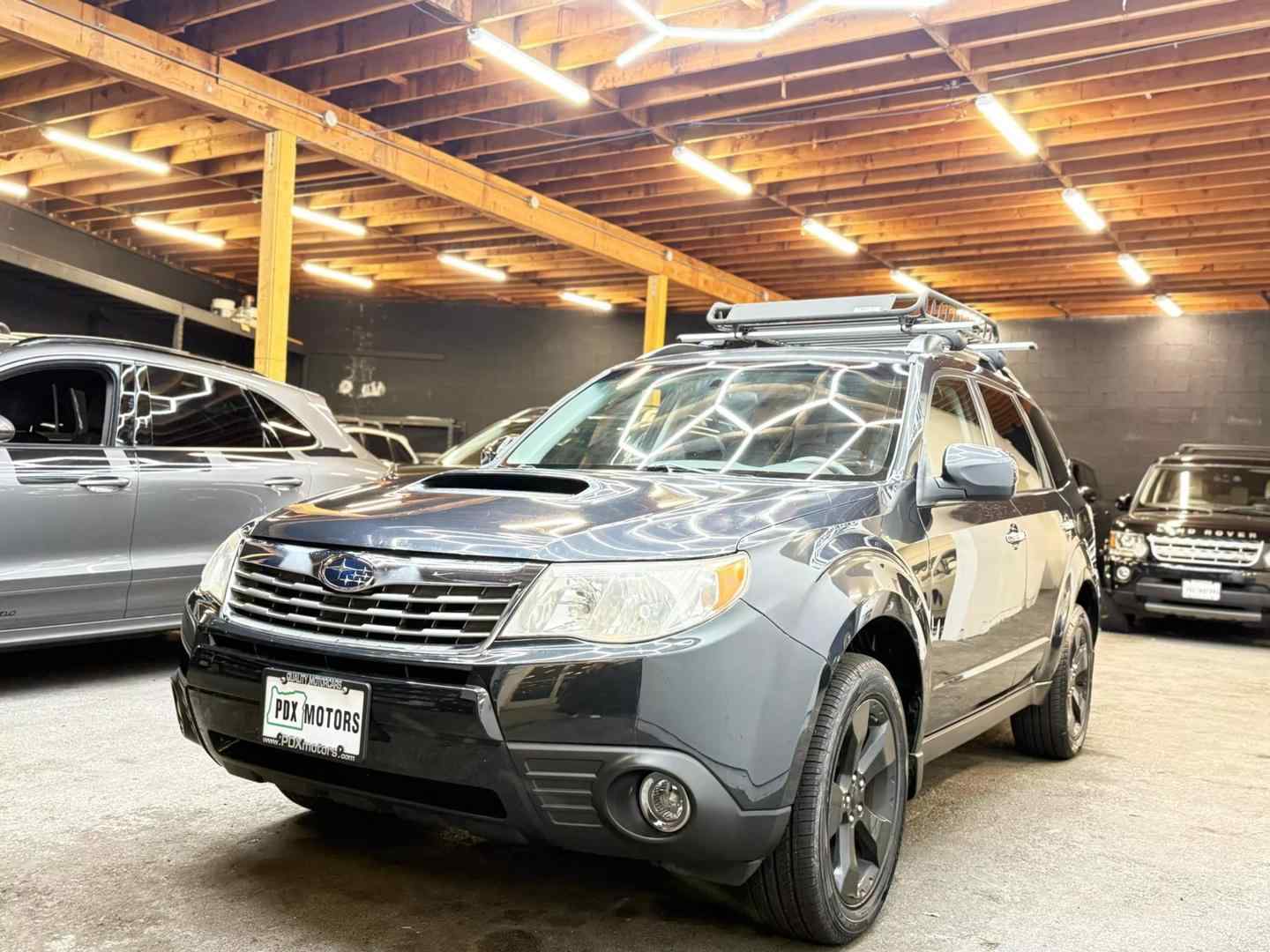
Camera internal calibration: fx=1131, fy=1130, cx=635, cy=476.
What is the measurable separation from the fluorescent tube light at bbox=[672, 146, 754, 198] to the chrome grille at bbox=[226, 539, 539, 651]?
408 inches

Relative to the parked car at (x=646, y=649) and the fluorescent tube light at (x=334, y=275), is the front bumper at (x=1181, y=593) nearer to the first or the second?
the parked car at (x=646, y=649)

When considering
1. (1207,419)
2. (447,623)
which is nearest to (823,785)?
(447,623)

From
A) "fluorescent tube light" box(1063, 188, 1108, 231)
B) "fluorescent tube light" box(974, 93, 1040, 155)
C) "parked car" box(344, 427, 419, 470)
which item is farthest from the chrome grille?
"fluorescent tube light" box(1063, 188, 1108, 231)

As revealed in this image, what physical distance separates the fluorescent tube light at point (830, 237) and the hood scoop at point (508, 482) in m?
12.8

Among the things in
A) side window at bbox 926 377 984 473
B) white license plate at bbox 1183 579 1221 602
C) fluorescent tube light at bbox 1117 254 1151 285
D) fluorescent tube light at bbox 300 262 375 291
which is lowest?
white license plate at bbox 1183 579 1221 602

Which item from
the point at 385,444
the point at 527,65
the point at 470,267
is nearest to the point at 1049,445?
the point at 527,65

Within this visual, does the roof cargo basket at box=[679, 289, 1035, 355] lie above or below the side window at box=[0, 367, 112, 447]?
above

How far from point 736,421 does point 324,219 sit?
1477cm

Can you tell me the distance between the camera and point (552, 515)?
2625mm

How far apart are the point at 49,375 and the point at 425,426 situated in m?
17.9

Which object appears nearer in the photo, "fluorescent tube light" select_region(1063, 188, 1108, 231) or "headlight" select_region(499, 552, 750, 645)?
"headlight" select_region(499, 552, 750, 645)

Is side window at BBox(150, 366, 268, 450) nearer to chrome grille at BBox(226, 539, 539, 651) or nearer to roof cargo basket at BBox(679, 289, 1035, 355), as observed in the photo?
roof cargo basket at BBox(679, 289, 1035, 355)

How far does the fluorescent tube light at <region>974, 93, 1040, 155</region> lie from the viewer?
10.2 metres

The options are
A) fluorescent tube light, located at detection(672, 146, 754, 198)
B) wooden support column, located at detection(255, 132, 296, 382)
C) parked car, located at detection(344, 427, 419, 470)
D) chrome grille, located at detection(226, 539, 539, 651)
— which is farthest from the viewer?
parked car, located at detection(344, 427, 419, 470)
